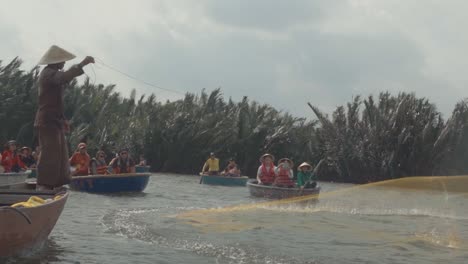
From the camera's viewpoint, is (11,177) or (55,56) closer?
(55,56)

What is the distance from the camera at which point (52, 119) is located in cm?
1112

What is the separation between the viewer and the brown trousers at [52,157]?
11.2 meters

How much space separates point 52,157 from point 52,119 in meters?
0.58

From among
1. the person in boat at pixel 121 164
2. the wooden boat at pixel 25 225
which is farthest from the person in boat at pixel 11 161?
the wooden boat at pixel 25 225

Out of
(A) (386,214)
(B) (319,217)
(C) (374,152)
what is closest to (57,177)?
(B) (319,217)

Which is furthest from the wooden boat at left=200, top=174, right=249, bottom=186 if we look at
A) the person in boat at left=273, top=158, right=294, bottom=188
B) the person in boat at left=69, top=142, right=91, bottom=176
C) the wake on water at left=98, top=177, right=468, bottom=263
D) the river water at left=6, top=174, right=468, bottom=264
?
the wake on water at left=98, top=177, right=468, bottom=263

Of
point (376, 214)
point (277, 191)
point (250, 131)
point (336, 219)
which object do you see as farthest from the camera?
point (250, 131)

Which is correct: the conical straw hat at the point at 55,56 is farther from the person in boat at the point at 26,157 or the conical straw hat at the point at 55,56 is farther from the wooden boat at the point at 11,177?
the person in boat at the point at 26,157

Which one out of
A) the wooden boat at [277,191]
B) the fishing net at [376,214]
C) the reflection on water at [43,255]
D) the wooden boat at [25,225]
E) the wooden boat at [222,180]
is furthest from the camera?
the wooden boat at [222,180]

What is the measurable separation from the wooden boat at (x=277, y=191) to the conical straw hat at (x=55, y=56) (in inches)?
480

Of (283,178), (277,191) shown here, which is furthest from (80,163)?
(283,178)

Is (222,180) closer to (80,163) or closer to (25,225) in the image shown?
(80,163)

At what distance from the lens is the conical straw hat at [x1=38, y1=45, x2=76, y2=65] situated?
1102 centimetres

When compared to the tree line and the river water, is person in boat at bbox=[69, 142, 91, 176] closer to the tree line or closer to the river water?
the river water
